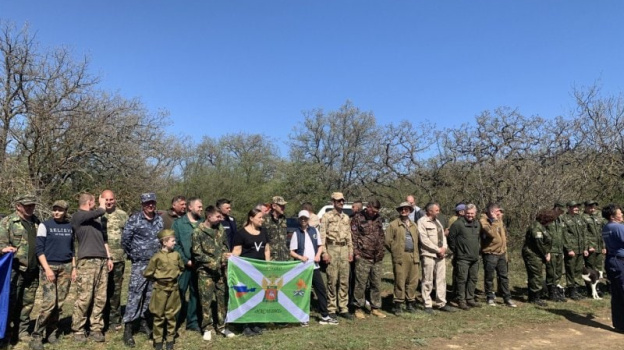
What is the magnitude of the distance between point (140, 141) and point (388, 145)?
1271cm

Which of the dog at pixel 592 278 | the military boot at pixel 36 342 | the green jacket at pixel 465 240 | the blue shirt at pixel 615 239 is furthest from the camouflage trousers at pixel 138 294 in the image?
the dog at pixel 592 278

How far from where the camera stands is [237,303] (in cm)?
620

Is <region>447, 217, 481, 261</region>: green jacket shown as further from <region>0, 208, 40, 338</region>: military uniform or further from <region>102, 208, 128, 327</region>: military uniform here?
<region>0, 208, 40, 338</region>: military uniform

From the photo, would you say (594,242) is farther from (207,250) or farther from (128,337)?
(128,337)

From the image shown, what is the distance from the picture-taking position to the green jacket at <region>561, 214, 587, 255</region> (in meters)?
8.80

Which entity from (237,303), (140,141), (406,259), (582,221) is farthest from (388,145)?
(237,303)

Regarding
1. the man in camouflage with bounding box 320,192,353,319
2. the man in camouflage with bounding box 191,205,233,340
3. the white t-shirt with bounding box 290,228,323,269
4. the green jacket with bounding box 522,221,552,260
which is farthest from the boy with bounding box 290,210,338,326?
the green jacket with bounding box 522,221,552,260

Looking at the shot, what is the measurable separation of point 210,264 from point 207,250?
201 mm

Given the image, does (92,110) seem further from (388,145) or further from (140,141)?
(388,145)

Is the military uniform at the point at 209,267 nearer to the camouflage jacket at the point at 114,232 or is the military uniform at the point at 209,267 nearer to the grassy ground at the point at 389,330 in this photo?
the grassy ground at the point at 389,330

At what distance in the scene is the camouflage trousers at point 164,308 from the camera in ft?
17.8

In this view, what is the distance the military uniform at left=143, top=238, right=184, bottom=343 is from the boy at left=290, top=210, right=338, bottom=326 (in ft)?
6.80

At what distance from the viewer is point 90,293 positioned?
18.8 ft

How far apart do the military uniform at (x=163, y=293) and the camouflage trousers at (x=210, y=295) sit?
1.54 ft
